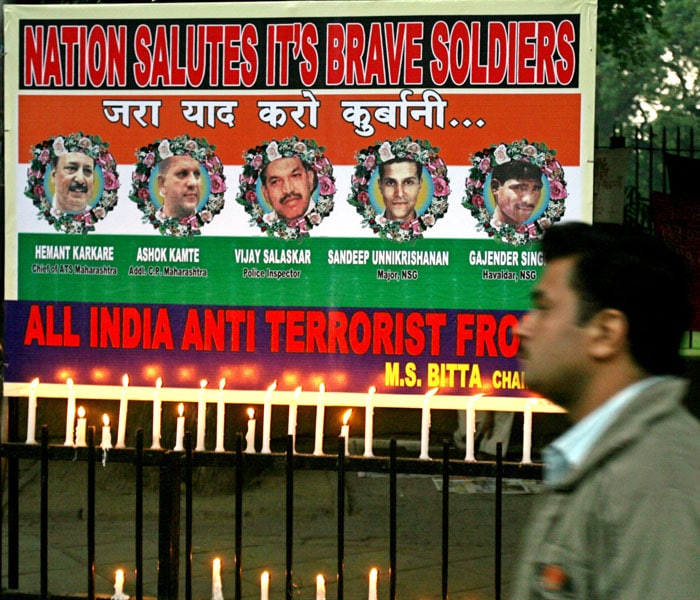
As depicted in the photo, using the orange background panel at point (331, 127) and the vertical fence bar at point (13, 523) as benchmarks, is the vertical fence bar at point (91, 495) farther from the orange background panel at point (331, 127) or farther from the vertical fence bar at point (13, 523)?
the orange background panel at point (331, 127)

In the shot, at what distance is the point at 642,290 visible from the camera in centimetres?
191

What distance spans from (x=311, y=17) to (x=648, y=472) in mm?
3985

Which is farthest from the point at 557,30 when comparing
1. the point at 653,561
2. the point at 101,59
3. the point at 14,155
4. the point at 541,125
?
the point at 653,561

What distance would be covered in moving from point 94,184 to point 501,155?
6.43 feet

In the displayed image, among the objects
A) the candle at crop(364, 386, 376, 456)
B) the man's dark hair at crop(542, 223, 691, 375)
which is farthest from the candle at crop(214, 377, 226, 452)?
the man's dark hair at crop(542, 223, 691, 375)

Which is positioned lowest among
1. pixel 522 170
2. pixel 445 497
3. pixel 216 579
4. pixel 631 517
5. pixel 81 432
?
pixel 216 579

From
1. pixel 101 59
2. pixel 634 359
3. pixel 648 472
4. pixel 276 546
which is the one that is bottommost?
pixel 276 546

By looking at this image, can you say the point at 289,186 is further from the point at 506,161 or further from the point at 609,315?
the point at 609,315

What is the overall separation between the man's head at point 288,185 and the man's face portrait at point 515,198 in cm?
86

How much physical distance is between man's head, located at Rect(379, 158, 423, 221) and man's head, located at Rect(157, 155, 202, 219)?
0.89 metres

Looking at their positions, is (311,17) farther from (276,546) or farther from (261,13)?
(276,546)

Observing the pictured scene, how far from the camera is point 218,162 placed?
17.7 ft

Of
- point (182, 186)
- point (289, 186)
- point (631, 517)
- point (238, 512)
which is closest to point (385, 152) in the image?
point (289, 186)

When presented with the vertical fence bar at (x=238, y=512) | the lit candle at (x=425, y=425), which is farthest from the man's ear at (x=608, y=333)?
A: the vertical fence bar at (x=238, y=512)
